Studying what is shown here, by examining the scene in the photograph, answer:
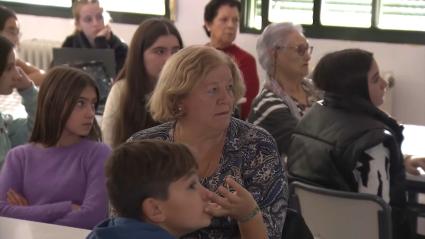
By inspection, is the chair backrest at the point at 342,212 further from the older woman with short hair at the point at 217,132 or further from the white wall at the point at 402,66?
the white wall at the point at 402,66

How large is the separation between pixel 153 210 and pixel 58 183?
3.01 ft

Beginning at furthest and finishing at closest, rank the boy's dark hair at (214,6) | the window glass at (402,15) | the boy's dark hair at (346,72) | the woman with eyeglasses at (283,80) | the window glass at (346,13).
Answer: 1. the window glass at (346,13)
2. the window glass at (402,15)
3. the boy's dark hair at (214,6)
4. the woman with eyeglasses at (283,80)
5. the boy's dark hair at (346,72)

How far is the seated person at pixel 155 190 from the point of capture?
155 centimetres

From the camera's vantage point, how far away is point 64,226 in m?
2.16

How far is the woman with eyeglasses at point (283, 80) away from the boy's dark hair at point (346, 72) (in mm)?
489

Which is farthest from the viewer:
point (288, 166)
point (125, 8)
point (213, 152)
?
point (125, 8)

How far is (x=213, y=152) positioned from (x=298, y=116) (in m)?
1.32

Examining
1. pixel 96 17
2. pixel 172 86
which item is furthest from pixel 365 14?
pixel 172 86

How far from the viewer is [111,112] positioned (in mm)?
2984

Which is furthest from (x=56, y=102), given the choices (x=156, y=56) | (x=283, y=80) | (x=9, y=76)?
(x=283, y=80)

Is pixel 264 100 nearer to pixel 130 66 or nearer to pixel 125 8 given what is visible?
pixel 130 66

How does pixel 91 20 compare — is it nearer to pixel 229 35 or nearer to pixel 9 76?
pixel 229 35

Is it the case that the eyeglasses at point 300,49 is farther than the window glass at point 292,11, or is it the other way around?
the window glass at point 292,11

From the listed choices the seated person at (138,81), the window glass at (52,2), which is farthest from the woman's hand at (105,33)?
the seated person at (138,81)
